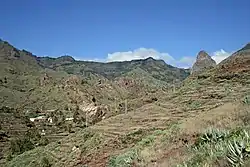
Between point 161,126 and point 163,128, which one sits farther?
point 161,126

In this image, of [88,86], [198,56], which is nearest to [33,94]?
[88,86]

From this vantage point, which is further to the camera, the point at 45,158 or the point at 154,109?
the point at 154,109

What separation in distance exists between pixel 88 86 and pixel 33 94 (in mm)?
29352

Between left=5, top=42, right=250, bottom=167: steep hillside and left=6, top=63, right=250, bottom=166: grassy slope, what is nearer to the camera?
left=5, top=42, right=250, bottom=167: steep hillside

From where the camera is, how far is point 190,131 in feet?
45.4

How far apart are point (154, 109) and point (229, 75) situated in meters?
8.05

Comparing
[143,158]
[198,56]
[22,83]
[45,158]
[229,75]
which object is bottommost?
[45,158]

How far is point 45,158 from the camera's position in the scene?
26.9 meters

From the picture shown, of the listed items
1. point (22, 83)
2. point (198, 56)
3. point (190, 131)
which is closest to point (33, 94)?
point (22, 83)

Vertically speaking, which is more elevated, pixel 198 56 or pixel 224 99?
pixel 198 56

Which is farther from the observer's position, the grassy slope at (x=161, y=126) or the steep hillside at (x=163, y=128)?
the grassy slope at (x=161, y=126)

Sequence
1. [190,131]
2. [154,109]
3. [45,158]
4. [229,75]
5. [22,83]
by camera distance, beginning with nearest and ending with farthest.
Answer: [190,131], [45,158], [154,109], [229,75], [22,83]

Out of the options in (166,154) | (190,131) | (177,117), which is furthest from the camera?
(177,117)

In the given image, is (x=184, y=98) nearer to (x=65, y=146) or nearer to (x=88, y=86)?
(x=65, y=146)
